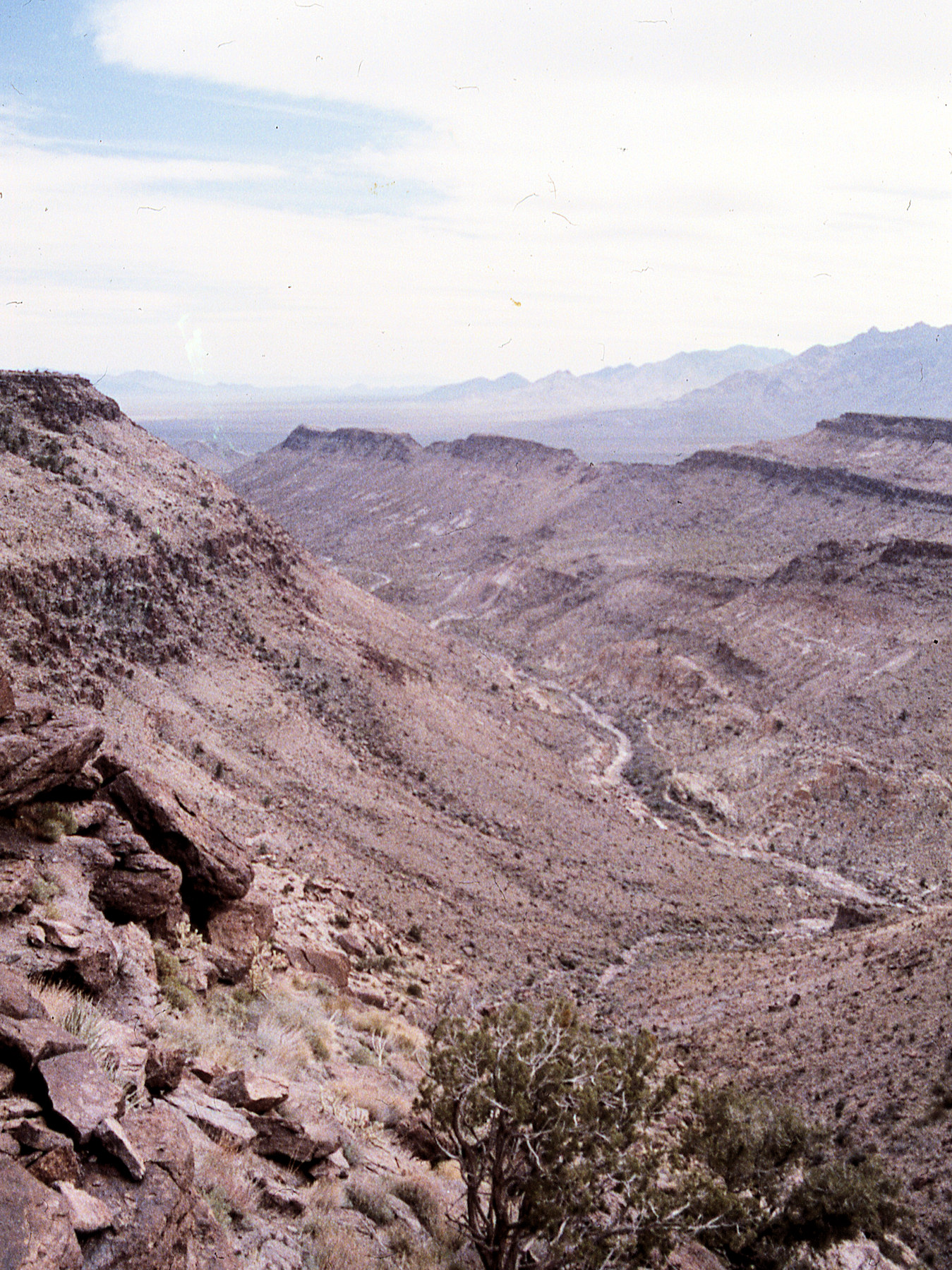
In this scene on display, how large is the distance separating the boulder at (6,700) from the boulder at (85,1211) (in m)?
7.15

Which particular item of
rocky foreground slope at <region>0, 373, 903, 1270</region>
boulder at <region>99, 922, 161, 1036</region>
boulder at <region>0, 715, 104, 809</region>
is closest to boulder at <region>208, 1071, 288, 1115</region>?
rocky foreground slope at <region>0, 373, 903, 1270</region>

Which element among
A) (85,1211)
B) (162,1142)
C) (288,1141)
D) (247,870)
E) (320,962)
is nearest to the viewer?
(85,1211)

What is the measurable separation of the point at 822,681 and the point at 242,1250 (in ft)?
142

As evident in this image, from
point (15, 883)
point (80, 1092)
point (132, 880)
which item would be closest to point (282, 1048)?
point (132, 880)

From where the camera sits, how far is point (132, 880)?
476 inches

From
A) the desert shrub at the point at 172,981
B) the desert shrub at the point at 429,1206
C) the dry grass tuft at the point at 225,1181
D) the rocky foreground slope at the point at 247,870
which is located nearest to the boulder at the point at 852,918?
the rocky foreground slope at the point at 247,870

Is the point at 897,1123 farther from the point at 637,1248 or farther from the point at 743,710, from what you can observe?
the point at 743,710

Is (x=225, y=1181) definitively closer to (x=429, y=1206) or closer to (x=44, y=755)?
(x=429, y=1206)

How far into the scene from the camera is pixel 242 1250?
6895mm

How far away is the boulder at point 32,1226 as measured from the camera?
498 centimetres

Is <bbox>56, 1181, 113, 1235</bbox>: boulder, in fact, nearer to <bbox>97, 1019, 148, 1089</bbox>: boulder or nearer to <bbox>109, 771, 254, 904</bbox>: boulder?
<bbox>97, 1019, 148, 1089</bbox>: boulder

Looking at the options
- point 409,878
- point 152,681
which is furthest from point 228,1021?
point 152,681

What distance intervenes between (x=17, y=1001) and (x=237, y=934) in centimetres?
791

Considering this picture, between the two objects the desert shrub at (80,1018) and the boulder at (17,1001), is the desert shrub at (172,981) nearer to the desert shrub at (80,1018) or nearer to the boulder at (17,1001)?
the desert shrub at (80,1018)
